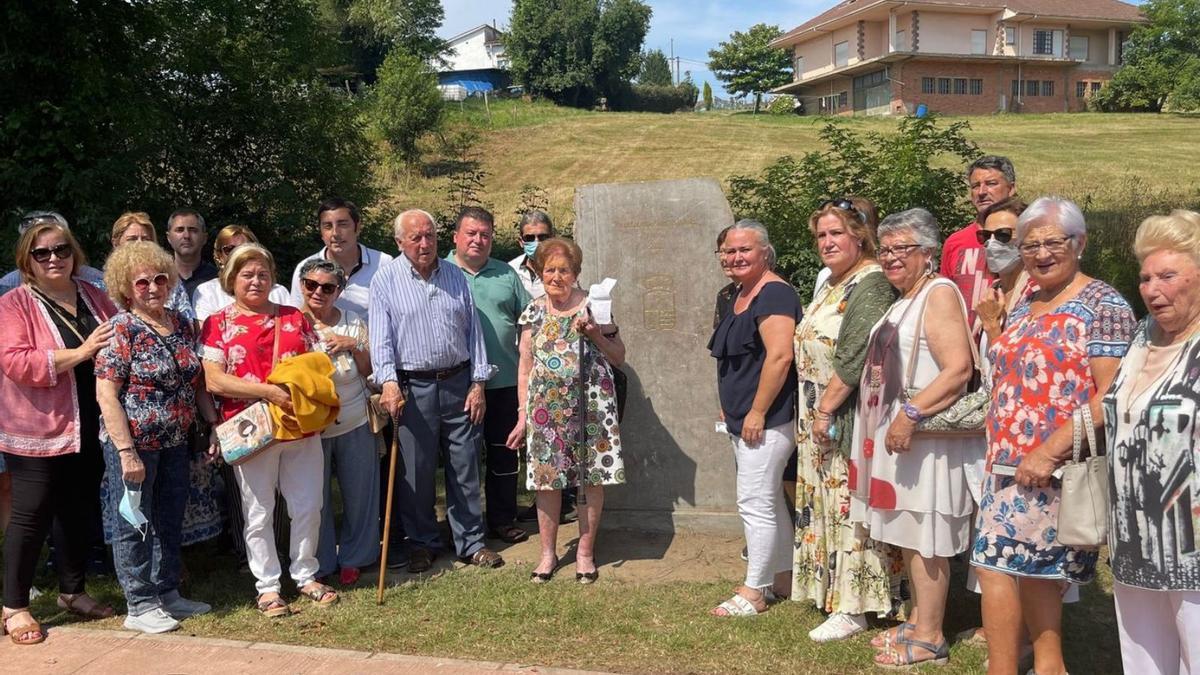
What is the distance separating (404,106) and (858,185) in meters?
19.4

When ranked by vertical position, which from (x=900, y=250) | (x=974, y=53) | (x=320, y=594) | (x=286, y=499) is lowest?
(x=320, y=594)

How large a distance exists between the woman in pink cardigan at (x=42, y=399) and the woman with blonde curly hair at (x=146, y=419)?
147 mm

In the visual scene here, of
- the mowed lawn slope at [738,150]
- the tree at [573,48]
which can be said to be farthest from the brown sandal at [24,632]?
the tree at [573,48]

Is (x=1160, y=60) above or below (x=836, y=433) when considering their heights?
above

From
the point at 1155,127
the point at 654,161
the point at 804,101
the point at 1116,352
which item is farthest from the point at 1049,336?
the point at 804,101

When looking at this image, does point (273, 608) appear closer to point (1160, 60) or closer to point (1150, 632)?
point (1150, 632)

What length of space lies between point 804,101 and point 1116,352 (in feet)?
154

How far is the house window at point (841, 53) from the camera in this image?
143 ft

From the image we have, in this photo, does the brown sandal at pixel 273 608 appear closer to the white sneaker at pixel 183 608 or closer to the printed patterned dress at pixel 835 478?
the white sneaker at pixel 183 608

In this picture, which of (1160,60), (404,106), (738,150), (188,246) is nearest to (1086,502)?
(188,246)

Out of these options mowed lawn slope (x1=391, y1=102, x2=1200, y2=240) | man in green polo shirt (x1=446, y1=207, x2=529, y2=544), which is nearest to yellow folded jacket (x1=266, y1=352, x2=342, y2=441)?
man in green polo shirt (x1=446, y1=207, x2=529, y2=544)

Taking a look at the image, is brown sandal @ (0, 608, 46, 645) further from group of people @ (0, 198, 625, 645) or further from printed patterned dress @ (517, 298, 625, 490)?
printed patterned dress @ (517, 298, 625, 490)

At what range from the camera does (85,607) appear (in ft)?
14.9

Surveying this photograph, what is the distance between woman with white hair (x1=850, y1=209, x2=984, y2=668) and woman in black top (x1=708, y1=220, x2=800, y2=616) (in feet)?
1.86
